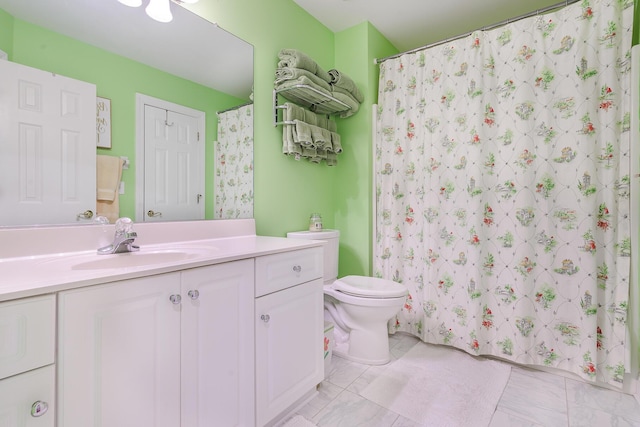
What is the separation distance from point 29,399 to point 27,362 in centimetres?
8

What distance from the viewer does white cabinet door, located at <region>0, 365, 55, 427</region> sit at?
631mm

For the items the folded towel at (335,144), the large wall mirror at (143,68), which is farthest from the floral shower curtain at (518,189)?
the large wall mirror at (143,68)

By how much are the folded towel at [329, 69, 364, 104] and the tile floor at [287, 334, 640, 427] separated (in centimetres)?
185

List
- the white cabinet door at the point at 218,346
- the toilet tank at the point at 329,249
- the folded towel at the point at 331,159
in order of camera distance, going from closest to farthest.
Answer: the white cabinet door at the point at 218,346, the toilet tank at the point at 329,249, the folded towel at the point at 331,159

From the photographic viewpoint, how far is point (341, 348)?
6.73ft

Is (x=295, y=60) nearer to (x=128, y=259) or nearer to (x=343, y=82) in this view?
(x=343, y=82)

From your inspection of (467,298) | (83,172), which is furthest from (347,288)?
(83,172)

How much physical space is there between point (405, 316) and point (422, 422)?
905mm

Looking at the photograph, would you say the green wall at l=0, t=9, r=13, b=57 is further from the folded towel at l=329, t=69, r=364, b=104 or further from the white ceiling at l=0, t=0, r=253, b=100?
the folded towel at l=329, t=69, r=364, b=104

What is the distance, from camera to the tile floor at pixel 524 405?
53.4 inches

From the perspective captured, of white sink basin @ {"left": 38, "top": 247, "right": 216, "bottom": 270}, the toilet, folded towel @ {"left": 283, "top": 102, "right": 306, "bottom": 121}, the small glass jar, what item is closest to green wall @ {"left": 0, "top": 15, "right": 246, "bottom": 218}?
white sink basin @ {"left": 38, "top": 247, "right": 216, "bottom": 270}

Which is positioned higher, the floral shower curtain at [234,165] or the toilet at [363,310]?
the floral shower curtain at [234,165]

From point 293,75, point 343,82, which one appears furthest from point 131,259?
point 343,82

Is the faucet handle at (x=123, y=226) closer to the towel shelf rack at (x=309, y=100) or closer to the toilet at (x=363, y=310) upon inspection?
the toilet at (x=363, y=310)
